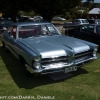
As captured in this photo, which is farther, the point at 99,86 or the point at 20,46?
the point at 20,46

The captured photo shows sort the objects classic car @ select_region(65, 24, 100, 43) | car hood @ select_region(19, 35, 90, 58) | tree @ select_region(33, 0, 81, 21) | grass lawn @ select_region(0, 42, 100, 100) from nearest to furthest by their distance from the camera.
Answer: grass lawn @ select_region(0, 42, 100, 100)
car hood @ select_region(19, 35, 90, 58)
classic car @ select_region(65, 24, 100, 43)
tree @ select_region(33, 0, 81, 21)

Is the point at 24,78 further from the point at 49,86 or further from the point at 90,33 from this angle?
the point at 90,33

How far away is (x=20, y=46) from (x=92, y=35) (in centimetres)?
430

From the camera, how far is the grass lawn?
151 inches

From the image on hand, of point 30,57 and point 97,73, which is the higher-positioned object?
point 30,57

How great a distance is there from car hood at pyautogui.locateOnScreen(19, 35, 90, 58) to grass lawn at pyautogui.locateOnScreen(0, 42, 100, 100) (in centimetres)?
81

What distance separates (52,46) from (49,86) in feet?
3.48

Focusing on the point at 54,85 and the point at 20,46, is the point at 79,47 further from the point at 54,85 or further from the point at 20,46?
the point at 20,46

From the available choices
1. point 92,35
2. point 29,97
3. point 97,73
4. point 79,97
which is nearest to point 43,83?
point 29,97

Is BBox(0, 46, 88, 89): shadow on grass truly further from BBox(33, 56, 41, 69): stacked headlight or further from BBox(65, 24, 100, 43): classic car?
BBox(65, 24, 100, 43): classic car

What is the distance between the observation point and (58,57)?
4.25m

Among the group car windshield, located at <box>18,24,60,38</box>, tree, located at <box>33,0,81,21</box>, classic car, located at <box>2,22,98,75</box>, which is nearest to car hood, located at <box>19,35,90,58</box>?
classic car, located at <box>2,22,98,75</box>

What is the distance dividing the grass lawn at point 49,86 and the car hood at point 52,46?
81 cm

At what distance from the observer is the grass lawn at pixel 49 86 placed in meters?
3.85
